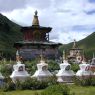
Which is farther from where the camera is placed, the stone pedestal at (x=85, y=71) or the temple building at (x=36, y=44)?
the temple building at (x=36, y=44)

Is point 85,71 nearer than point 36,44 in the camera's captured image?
Yes

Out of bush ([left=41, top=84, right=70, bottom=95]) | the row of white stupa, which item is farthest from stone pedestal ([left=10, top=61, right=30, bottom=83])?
bush ([left=41, top=84, right=70, bottom=95])

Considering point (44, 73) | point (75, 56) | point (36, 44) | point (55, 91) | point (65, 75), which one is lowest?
point (55, 91)

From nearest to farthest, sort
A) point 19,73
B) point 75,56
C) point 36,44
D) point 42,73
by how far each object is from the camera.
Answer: point 19,73
point 42,73
point 36,44
point 75,56

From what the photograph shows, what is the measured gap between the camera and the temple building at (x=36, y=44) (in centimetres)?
8856

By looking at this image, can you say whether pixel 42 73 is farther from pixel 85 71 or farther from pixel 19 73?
pixel 85 71

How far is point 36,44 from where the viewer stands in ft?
301

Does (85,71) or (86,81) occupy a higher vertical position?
(85,71)

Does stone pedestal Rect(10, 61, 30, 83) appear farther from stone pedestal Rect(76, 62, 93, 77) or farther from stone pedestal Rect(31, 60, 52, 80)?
stone pedestal Rect(76, 62, 93, 77)

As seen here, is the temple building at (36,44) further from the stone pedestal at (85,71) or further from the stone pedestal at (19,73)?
the stone pedestal at (19,73)

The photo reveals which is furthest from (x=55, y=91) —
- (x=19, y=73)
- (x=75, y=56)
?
(x=75, y=56)

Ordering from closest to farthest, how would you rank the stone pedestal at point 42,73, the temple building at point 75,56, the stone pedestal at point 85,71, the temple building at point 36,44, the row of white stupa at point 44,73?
the row of white stupa at point 44,73
the stone pedestal at point 42,73
the stone pedestal at point 85,71
the temple building at point 75,56
the temple building at point 36,44

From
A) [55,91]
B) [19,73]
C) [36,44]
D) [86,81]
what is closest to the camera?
[55,91]

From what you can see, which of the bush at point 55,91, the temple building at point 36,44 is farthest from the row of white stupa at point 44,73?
the temple building at point 36,44
